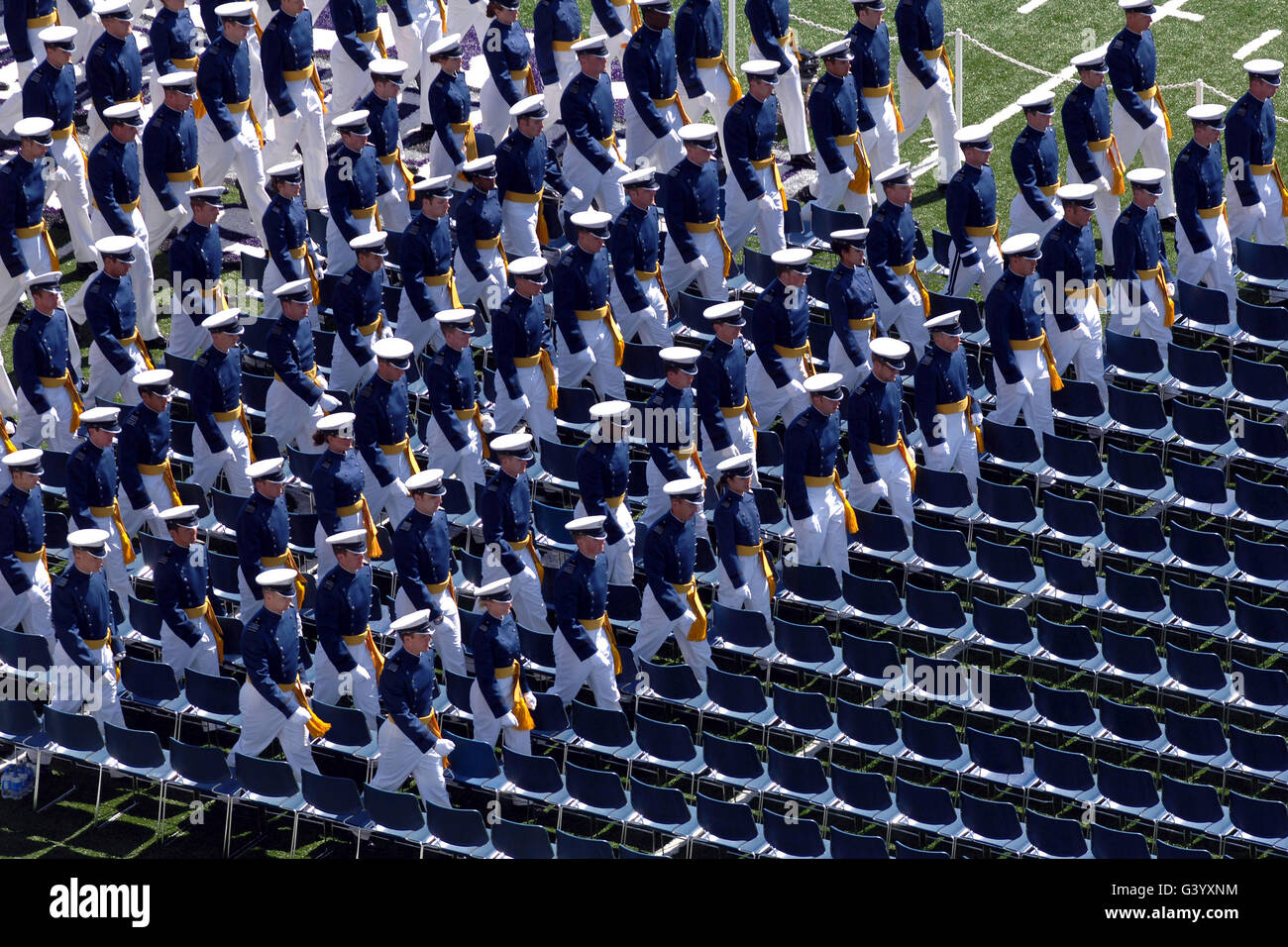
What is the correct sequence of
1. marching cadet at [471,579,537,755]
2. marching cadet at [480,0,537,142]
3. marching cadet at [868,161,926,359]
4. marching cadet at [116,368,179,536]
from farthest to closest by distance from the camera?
1. marching cadet at [480,0,537,142]
2. marching cadet at [868,161,926,359]
3. marching cadet at [116,368,179,536]
4. marching cadet at [471,579,537,755]

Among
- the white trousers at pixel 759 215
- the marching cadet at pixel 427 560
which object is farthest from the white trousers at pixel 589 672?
the white trousers at pixel 759 215

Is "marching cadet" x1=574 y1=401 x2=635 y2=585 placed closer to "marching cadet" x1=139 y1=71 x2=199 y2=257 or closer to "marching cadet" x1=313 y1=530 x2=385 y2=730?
"marching cadet" x1=313 y1=530 x2=385 y2=730

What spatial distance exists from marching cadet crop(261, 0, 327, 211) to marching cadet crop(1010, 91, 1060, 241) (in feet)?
23.3

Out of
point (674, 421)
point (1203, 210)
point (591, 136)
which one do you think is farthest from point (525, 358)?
point (1203, 210)

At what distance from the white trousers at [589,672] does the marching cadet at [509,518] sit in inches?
33.0

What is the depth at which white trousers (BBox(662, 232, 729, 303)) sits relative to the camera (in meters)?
26.9

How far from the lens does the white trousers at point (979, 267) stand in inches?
1054

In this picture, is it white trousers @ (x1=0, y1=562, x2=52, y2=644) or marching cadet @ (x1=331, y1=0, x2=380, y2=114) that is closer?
white trousers @ (x1=0, y1=562, x2=52, y2=644)

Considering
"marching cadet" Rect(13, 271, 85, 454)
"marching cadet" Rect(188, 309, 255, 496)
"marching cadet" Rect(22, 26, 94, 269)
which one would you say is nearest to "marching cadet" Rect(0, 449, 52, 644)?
"marching cadet" Rect(188, 309, 255, 496)

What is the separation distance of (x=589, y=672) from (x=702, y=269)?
18.4ft

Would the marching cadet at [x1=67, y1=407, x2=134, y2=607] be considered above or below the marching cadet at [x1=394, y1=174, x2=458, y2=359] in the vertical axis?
below

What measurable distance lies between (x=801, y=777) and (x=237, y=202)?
11.9 metres

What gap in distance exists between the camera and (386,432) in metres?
24.5
